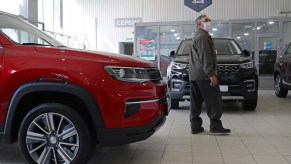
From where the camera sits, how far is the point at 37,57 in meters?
2.98

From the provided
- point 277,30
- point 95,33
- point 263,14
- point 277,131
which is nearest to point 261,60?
point 277,30

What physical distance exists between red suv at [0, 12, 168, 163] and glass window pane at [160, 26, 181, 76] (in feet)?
33.9

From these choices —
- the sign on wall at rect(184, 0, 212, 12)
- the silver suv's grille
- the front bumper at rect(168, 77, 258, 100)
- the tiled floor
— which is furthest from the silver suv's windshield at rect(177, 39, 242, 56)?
the sign on wall at rect(184, 0, 212, 12)

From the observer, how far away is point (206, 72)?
449cm

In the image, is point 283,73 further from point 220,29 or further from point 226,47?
point 220,29

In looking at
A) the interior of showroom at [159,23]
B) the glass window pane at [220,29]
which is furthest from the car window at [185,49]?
the interior of showroom at [159,23]

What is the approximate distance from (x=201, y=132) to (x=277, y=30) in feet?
30.0

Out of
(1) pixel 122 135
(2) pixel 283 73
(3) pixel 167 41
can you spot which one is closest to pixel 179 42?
(3) pixel 167 41

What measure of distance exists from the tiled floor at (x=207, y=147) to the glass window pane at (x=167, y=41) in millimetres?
7837

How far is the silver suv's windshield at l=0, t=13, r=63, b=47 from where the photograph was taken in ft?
11.0

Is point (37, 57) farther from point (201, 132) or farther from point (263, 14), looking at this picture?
point (263, 14)

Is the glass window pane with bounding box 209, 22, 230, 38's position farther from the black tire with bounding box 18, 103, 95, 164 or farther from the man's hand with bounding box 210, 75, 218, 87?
the black tire with bounding box 18, 103, 95, 164

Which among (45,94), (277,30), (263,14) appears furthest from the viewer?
(263,14)

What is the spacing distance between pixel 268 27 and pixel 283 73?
463 cm
